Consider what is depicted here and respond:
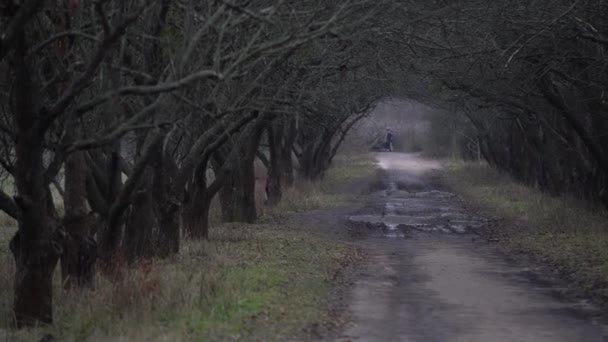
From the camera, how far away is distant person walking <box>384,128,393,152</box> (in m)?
88.3

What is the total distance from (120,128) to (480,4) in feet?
30.3

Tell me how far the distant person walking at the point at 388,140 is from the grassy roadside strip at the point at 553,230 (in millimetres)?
44927

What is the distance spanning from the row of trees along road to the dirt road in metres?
2.91

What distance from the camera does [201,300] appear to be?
494 inches

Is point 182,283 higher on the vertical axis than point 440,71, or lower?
lower

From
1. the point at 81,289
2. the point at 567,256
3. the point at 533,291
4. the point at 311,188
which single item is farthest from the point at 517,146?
the point at 81,289

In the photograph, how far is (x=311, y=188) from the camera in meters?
40.7

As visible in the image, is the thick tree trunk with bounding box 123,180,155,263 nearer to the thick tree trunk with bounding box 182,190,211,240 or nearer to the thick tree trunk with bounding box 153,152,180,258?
the thick tree trunk with bounding box 153,152,180,258

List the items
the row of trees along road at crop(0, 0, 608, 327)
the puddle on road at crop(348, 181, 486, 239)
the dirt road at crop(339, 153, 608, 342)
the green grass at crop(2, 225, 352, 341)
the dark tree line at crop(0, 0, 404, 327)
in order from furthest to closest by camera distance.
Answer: the puddle on road at crop(348, 181, 486, 239) → the dirt road at crop(339, 153, 608, 342) → the green grass at crop(2, 225, 352, 341) → the row of trees along road at crop(0, 0, 608, 327) → the dark tree line at crop(0, 0, 404, 327)

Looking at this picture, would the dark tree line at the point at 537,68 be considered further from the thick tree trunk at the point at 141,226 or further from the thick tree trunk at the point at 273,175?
the thick tree trunk at the point at 141,226

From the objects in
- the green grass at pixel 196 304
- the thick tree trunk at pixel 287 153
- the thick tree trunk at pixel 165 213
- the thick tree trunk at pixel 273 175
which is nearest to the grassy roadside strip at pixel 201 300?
the green grass at pixel 196 304

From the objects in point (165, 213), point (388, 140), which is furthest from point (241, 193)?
point (388, 140)

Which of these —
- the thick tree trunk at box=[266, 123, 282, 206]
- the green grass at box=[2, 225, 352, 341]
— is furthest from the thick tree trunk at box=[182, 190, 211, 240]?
the thick tree trunk at box=[266, 123, 282, 206]

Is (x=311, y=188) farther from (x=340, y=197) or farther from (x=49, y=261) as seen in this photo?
(x=49, y=261)
